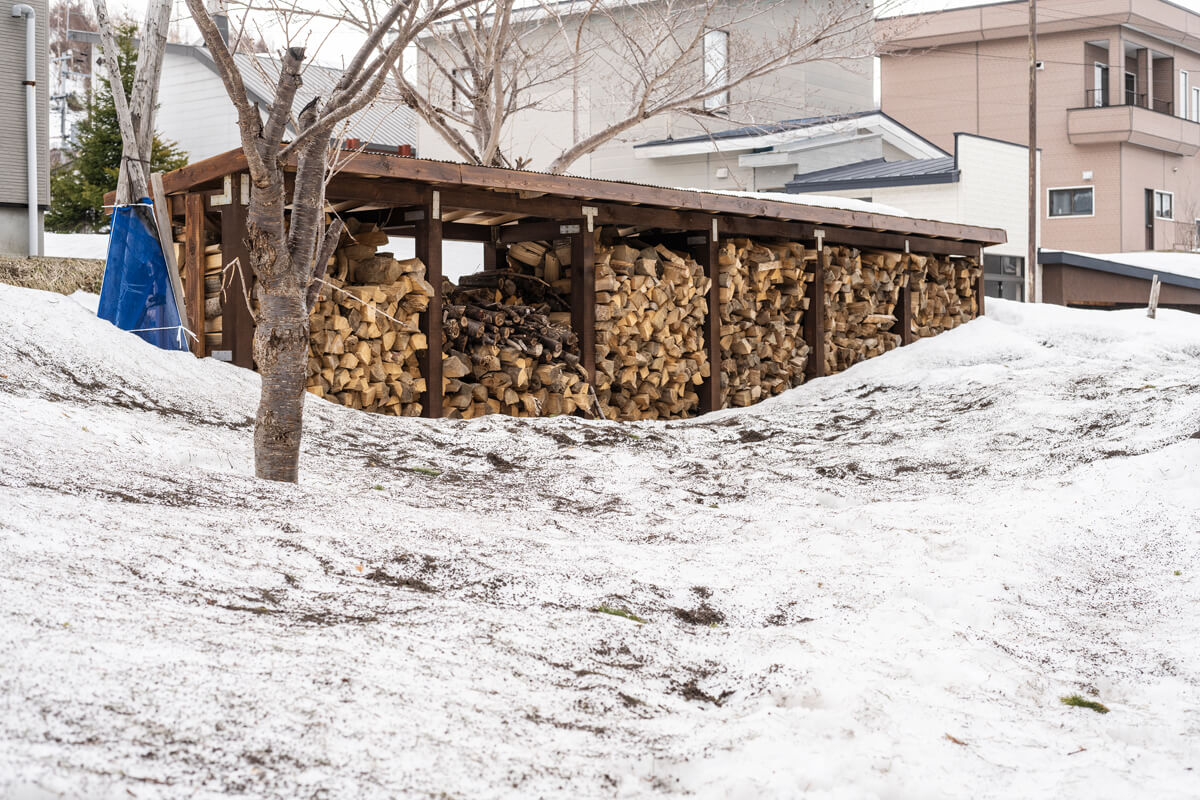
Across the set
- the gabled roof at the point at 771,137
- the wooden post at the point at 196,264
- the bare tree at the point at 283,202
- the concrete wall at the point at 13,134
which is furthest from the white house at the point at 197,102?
the bare tree at the point at 283,202

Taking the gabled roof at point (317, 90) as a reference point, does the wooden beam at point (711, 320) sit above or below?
below

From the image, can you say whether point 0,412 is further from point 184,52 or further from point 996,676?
point 184,52

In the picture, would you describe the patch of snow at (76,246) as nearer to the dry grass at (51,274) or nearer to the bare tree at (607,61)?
the dry grass at (51,274)

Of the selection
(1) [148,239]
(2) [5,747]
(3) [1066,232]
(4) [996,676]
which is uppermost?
(3) [1066,232]

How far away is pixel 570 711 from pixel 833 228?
1032 cm

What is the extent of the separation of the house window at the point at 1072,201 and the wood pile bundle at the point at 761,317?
20.7 m

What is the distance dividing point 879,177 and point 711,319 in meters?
10.9

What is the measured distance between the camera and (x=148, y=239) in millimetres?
7988

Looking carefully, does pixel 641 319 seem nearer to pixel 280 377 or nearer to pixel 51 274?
pixel 280 377

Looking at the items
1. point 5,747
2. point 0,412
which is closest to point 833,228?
point 0,412

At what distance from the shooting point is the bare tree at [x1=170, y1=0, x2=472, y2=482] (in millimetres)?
4336

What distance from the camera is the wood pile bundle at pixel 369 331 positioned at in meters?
8.06

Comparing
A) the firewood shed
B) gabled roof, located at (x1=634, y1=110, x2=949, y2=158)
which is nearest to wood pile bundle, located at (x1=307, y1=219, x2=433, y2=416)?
the firewood shed

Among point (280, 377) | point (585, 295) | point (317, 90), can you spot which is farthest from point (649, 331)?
point (317, 90)
